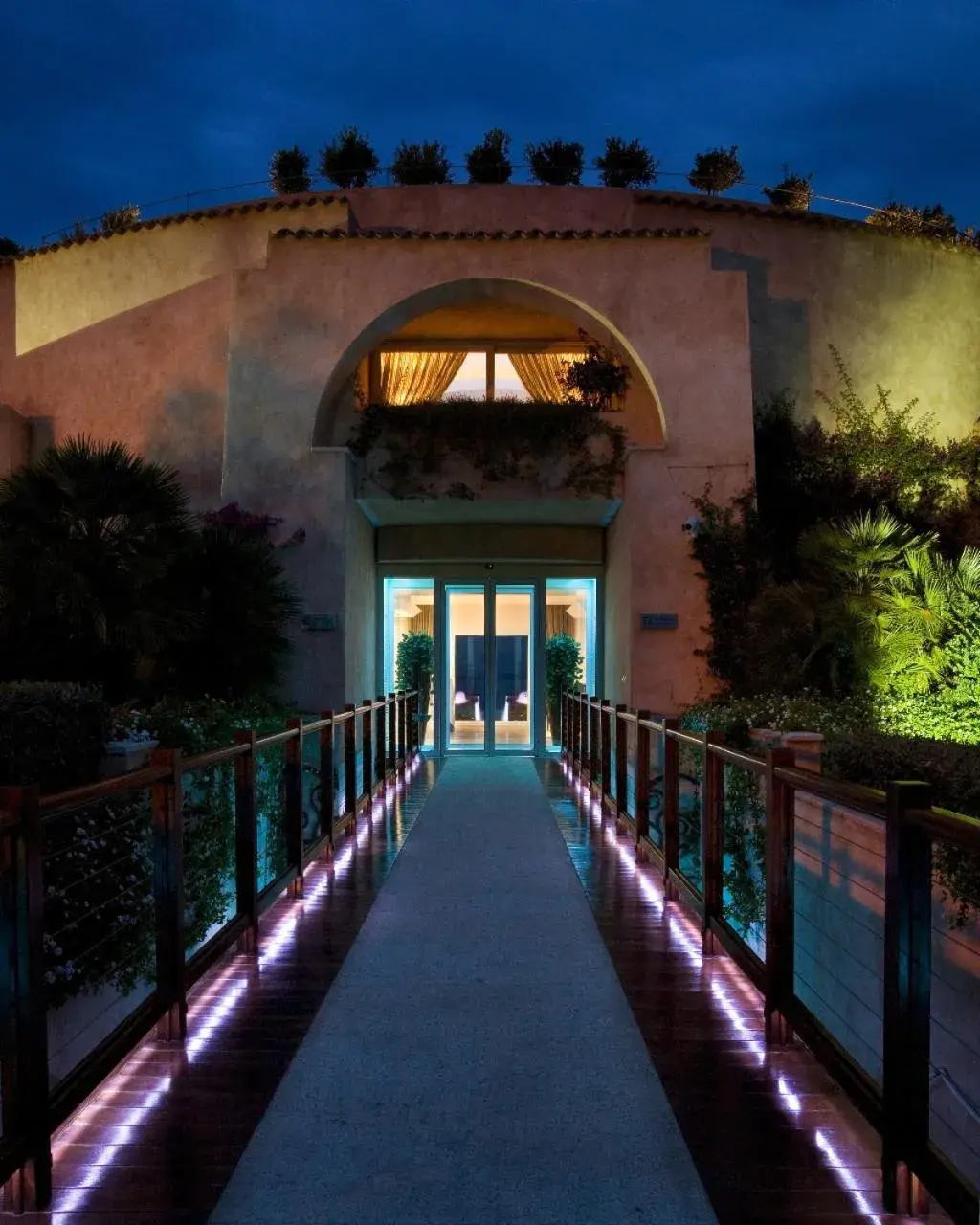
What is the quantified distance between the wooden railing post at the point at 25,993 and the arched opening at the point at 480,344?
10.3 meters

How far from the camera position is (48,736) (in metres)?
6.42

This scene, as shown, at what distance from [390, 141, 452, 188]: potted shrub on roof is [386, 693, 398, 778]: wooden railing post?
831cm

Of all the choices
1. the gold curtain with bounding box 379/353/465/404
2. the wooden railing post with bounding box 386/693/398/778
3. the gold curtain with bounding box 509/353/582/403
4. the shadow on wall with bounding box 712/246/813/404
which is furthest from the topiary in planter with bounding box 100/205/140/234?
the shadow on wall with bounding box 712/246/813/404

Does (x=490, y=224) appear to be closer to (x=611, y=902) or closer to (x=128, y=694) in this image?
(x=128, y=694)

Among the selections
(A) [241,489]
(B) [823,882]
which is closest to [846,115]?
(A) [241,489]

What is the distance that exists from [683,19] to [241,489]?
161 ft

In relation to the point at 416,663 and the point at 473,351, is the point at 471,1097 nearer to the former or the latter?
the point at 473,351

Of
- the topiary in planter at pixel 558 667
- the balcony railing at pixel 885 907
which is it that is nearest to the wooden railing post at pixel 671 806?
the balcony railing at pixel 885 907

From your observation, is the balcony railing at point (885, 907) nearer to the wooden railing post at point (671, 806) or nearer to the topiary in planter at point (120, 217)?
the wooden railing post at point (671, 806)

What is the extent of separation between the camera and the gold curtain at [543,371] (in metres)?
13.9

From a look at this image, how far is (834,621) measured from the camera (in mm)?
10375

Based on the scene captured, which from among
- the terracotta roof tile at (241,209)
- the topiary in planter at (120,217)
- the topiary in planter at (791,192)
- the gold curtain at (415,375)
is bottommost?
the gold curtain at (415,375)

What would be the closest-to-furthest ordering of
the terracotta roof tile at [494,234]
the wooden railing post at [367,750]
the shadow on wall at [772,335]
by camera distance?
1. the wooden railing post at [367,750]
2. the terracotta roof tile at [494,234]
3. the shadow on wall at [772,335]

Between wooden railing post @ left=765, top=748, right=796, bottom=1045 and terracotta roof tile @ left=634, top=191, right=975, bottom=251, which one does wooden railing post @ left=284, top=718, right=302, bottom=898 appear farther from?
terracotta roof tile @ left=634, top=191, right=975, bottom=251
